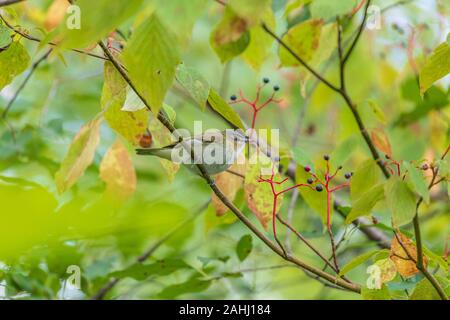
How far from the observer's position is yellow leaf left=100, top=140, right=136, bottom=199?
1.21 meters

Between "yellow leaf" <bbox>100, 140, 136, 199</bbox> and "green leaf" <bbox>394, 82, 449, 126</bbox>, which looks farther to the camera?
"green leaf" <bbox>394, 82, 449, 126</bbox>

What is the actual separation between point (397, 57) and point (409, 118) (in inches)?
30.0

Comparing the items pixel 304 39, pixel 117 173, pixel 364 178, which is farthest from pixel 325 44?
pixel 117 173

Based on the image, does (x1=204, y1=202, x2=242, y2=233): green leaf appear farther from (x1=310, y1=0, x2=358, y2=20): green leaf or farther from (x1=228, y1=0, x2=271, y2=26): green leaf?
(x1=228, y1=0, x2=271, y2=26): green leaf

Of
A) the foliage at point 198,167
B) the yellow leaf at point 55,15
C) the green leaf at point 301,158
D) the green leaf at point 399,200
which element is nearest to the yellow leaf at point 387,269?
the foliage at point 198,167

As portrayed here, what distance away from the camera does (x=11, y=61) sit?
Result: 35.0 inches

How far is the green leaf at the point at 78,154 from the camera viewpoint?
2.61 feet

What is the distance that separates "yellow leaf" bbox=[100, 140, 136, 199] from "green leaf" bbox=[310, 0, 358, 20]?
388 millimetres

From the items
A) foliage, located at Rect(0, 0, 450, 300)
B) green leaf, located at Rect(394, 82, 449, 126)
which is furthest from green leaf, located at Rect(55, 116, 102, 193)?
green leaf, located at Rect(394, 82, 449, 126)

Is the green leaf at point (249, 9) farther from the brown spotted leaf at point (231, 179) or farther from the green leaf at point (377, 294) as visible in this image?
the brown spotted leaf at point (231, 179)

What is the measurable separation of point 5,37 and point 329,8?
0.51 m

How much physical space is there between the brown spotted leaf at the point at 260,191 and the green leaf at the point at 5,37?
0.35 m

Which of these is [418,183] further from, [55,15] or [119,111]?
[55,15]
